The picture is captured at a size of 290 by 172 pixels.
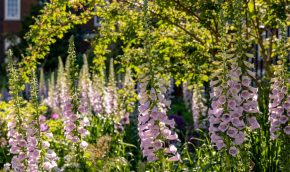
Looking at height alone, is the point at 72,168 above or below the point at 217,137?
below

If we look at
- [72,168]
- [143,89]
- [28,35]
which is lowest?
[72,168]

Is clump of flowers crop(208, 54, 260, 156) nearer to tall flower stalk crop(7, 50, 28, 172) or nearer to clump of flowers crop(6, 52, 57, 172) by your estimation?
clump of flowers crop(6, 52, 57, 172)

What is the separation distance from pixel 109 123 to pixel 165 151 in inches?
165

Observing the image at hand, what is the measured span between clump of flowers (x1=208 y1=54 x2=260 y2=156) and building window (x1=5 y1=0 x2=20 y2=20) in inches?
1114

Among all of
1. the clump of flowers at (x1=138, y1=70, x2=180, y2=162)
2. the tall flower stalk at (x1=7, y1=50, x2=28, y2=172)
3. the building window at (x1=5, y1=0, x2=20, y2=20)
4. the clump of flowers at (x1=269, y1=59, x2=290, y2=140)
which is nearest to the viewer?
the clump of flowers at (x1=138, y1=70, x2=180, y2=162)

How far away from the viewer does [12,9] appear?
31750 millimetres

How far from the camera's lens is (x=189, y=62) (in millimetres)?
6637

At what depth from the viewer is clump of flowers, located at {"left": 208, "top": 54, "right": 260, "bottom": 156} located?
399 cm

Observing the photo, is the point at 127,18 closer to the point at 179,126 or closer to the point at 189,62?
the point at 189,62

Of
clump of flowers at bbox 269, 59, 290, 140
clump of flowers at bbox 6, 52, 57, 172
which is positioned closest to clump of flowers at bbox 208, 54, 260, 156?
clump of flowers at bbox 269, 59, 290, 140

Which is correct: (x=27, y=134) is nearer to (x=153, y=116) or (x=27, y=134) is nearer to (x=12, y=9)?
(x=153, y=116)

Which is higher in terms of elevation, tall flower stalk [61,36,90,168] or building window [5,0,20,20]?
building window [5,0,20,20]

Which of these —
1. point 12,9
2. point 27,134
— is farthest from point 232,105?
point 12,9

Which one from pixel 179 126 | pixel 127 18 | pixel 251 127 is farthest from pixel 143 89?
pixel 179 126
